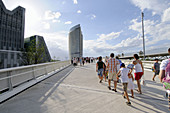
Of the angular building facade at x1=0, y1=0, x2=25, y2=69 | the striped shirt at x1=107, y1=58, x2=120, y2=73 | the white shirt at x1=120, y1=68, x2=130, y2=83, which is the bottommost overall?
the white shirt at x1=120, y1=68, x2=130, y2=83

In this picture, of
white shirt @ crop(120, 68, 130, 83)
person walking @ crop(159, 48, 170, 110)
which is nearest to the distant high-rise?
white shirt @ crop(120, 68, 130, 83)

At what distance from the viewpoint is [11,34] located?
206 ft

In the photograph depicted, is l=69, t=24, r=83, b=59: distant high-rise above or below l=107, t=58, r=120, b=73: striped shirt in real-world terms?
above

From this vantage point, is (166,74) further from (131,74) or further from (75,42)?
(75,42)

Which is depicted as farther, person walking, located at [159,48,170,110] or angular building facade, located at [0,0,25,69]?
angular building facade, located at [0,0,25,69]

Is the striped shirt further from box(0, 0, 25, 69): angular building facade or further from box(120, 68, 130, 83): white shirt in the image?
box(0, 0, 25, 69): angular building facade

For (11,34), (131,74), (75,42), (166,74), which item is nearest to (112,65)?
(131,74)

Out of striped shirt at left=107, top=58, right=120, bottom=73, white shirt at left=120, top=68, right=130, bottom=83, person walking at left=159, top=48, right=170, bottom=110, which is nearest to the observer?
person walking at left=159, top=48, right=170, bottom=110

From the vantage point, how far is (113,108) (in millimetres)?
2912

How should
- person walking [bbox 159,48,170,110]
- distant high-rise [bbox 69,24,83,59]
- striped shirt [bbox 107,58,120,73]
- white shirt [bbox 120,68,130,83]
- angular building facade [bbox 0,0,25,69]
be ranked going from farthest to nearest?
distant high-rise [bbox 69,24,83,59] < angular building facade [bbox 0,0,25,69] < striped shirt [bbox 107,58,120,73] < white shirt [bbox 120,68,130,83] < person walking [bbox 159,48,170,110]

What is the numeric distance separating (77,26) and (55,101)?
407 ft

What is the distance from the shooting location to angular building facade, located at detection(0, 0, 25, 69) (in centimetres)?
5553

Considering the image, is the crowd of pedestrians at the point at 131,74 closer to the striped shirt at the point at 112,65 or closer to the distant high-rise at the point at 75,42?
the striped shirt at the point at 112,65

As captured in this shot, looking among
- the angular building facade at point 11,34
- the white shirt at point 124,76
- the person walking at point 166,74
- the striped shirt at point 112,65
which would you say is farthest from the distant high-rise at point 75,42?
the person walking at point 166,74
